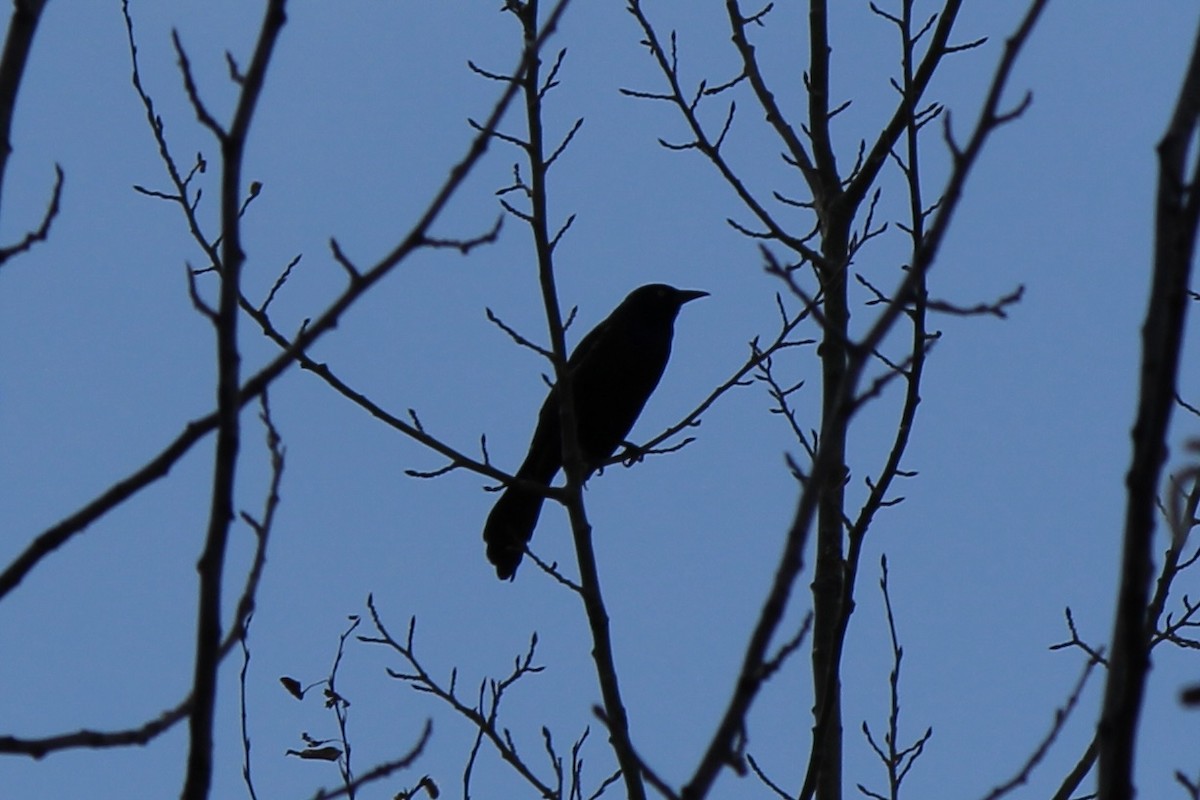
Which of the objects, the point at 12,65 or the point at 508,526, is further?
the point at 508,526

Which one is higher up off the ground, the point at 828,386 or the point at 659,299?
the point at 659,299

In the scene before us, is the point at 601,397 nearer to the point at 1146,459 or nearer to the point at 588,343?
the point at 588,343

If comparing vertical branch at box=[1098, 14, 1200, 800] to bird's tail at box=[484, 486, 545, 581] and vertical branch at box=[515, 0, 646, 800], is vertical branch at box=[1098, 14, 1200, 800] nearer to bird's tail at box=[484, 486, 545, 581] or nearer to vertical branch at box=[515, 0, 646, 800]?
vertical branch at box=[515, 0, 646, 800]

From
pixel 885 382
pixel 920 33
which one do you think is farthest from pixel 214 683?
pixel 920 33

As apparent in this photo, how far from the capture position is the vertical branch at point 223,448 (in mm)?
1581

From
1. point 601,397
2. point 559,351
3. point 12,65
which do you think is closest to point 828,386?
point 559,351

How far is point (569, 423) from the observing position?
3764mm

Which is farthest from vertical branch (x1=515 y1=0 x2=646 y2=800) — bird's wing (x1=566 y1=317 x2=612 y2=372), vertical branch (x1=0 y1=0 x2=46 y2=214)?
bird's wing (x1=566 y1=317 x2=612 y2=372)

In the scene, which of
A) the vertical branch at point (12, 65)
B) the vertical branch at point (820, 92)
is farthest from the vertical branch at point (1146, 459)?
the vertical branch at point (820, 92)

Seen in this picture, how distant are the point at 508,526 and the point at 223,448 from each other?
191 inches

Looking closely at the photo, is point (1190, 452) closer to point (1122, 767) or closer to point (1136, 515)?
point (1136, 515)

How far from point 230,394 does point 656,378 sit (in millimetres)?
5959

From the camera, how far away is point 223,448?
1.59 meters

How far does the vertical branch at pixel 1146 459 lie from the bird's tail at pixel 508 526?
495 centimetres
